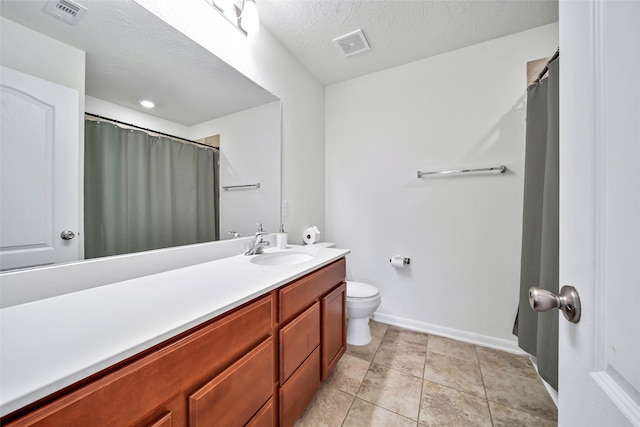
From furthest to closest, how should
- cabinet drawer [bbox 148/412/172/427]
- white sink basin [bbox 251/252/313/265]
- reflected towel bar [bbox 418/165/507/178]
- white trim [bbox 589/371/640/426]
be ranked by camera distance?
reflected towel bar [bbox 418/165/507/178], white sink basin [bbox 251/252/313/265], cabinet drawer [bbox 148/412/172/427], white trim [bbox 589/371/640/426]

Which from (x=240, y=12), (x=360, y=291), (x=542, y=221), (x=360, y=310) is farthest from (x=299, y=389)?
(x=240, y=12)

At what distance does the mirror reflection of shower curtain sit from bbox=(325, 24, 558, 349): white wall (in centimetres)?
147

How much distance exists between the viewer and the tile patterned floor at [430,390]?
121cm

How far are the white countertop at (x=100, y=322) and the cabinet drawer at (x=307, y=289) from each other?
93 mm

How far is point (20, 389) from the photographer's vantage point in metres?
0.38

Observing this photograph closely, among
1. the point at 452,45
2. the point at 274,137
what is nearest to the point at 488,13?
the point at 452,45

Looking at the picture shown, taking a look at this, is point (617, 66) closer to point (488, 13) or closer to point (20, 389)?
point (20, 389)

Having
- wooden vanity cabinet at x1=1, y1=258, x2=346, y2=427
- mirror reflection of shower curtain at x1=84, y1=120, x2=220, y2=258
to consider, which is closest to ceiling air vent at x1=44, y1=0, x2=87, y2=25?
mirror reflection of shower curtain at x1=84, y1=120, x2=220, y2=258

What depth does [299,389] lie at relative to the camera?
3.58 feet

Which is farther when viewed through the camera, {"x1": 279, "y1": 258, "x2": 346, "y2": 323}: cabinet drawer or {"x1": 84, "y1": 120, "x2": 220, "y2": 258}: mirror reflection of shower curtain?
{"x1": 279, "y1": 258, "x2": 346, "y2": 323}: cabinet drawer

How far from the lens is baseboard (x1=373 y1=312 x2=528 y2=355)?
1.78 metres

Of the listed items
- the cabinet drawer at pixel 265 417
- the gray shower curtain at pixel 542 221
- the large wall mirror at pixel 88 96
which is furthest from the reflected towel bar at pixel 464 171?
the cabinet drawer at pixel 265 417

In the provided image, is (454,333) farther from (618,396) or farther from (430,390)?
(618,396)

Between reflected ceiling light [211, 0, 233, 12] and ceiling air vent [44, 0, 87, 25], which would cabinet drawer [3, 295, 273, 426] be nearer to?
ceiling air vent [44, 0, 87, 25]
